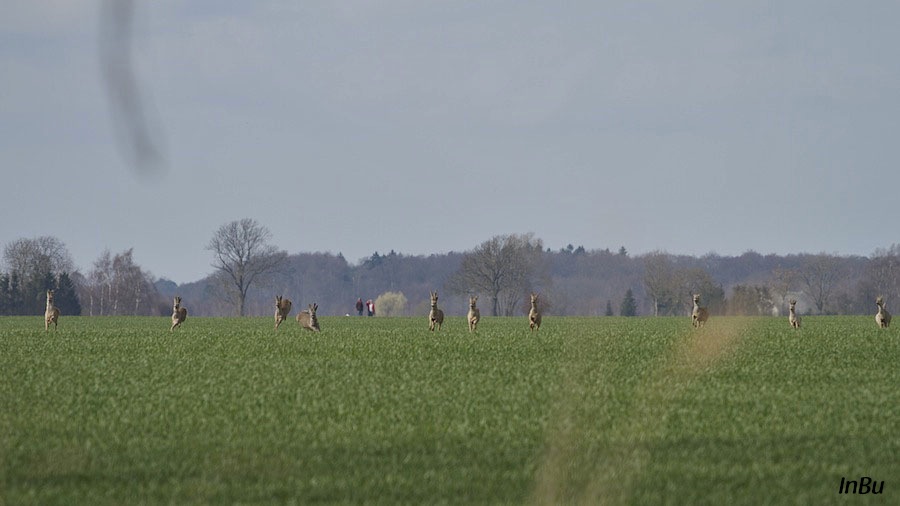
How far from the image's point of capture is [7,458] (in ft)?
32.2

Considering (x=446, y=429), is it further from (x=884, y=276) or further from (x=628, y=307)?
(x=884, y=276)

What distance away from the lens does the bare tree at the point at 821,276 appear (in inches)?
6137

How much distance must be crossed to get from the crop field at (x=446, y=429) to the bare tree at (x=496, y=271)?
10779 cm

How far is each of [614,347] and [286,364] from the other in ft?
28.2

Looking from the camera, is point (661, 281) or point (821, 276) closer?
point (661, 281)

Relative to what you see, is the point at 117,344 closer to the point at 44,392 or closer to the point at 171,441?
the point at 44,392

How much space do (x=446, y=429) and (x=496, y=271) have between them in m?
118

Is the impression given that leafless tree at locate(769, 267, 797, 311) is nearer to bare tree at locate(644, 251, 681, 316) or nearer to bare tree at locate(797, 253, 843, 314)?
bare tree at locate(797, 253, 843, 314)

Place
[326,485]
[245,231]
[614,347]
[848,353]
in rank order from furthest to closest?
1. [245,231]
2. [614,347]
3. [848,353]
4. [326,485]

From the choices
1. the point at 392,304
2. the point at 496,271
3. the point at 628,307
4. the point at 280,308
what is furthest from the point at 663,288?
the point at 280,308

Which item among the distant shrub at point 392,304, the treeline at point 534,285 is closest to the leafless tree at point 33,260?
the treeline at point 534,285

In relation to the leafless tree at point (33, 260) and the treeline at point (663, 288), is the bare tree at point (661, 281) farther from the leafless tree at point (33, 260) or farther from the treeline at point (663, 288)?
the leafless tree at point (33, 260)

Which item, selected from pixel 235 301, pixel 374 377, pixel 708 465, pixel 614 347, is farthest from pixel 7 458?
pixel 235 301

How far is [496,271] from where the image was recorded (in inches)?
5118
